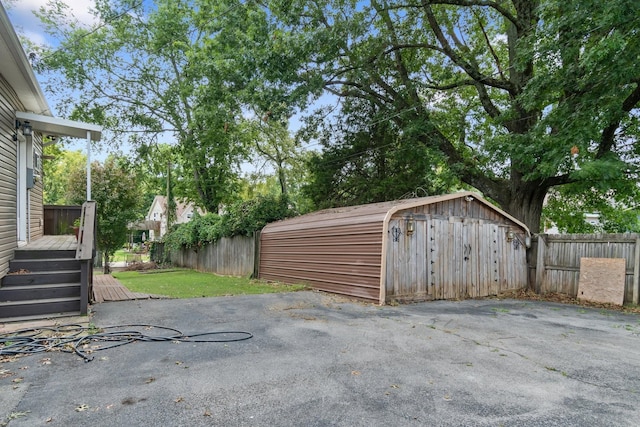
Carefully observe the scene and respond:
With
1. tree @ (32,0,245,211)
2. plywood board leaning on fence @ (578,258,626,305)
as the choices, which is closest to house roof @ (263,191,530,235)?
plywood board leaning on fence @ (578,258,626,305)

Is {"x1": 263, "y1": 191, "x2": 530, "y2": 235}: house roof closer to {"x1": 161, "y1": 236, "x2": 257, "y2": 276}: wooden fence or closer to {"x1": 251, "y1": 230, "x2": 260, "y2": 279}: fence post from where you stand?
{"x1": 251, "y1": 230, "x2": 260, "y2": 279}: fence post

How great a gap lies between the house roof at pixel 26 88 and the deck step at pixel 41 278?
2.94 m

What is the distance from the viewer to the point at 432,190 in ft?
46.0

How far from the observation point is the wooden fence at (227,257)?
42.5ft

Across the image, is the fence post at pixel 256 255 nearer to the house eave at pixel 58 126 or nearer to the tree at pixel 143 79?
the tree at pixel 143 79

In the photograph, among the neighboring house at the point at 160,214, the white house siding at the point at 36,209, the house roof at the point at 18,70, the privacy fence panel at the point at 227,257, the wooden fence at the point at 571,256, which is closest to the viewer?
the house roof at the point at 18,70

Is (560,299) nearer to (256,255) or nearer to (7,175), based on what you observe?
(256,255)

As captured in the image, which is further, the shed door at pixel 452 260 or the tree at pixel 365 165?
the tree at pixel 365 165

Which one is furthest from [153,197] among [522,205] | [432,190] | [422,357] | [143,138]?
[422,357]

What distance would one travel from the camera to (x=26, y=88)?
6164mm

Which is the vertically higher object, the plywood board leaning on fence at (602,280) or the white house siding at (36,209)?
the white house siding at (36,209)

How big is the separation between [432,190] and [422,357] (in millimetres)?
10885

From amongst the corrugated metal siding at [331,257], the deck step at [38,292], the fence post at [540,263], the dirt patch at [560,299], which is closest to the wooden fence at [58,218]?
the deck step at [38,292]

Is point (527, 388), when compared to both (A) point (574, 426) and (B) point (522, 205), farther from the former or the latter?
(B) point (522, 205)
